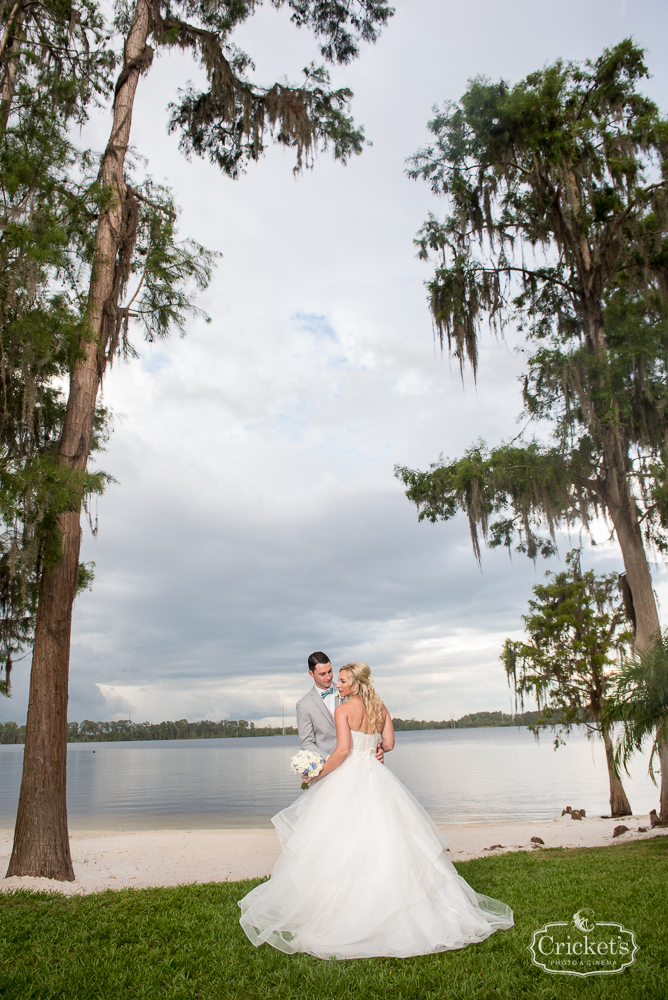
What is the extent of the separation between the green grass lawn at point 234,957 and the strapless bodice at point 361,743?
1.31 m

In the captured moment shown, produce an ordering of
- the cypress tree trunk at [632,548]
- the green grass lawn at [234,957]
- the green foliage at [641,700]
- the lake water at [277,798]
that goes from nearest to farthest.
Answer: the green grass lawn at [234,957], the green foliage at [641,700], the cypress tree trunk at [632,548], the lake water at [277,798]

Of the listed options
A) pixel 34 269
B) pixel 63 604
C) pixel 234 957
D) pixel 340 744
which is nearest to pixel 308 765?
pixel 340 744

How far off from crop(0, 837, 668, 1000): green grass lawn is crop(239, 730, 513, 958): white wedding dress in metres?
0.11

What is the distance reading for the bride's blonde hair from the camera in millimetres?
4582

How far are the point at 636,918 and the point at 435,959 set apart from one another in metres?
1.78

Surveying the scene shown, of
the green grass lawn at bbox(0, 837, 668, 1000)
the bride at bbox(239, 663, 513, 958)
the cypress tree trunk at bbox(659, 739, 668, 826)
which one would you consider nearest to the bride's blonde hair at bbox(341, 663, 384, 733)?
the bride at bbox(239, 663, 513, 958)

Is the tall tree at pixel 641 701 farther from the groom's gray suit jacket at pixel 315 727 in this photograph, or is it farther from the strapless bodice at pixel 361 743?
the strapless bodice at pixel 361 743

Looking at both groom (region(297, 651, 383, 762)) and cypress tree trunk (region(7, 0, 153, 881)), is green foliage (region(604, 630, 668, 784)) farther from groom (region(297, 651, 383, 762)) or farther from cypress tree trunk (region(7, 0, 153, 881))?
cypress tree trunk (region(7, 0, 153, 881))

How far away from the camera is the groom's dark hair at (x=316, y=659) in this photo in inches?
214

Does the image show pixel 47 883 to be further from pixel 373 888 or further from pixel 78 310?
pixel 78 310

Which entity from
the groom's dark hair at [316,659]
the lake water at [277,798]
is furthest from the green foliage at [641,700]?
the lake water at [277,798]

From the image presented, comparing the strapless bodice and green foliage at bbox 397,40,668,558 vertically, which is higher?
green foliage at bbox 397,40,668,558

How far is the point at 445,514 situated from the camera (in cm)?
1255

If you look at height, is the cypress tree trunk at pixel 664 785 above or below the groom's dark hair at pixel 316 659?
below
